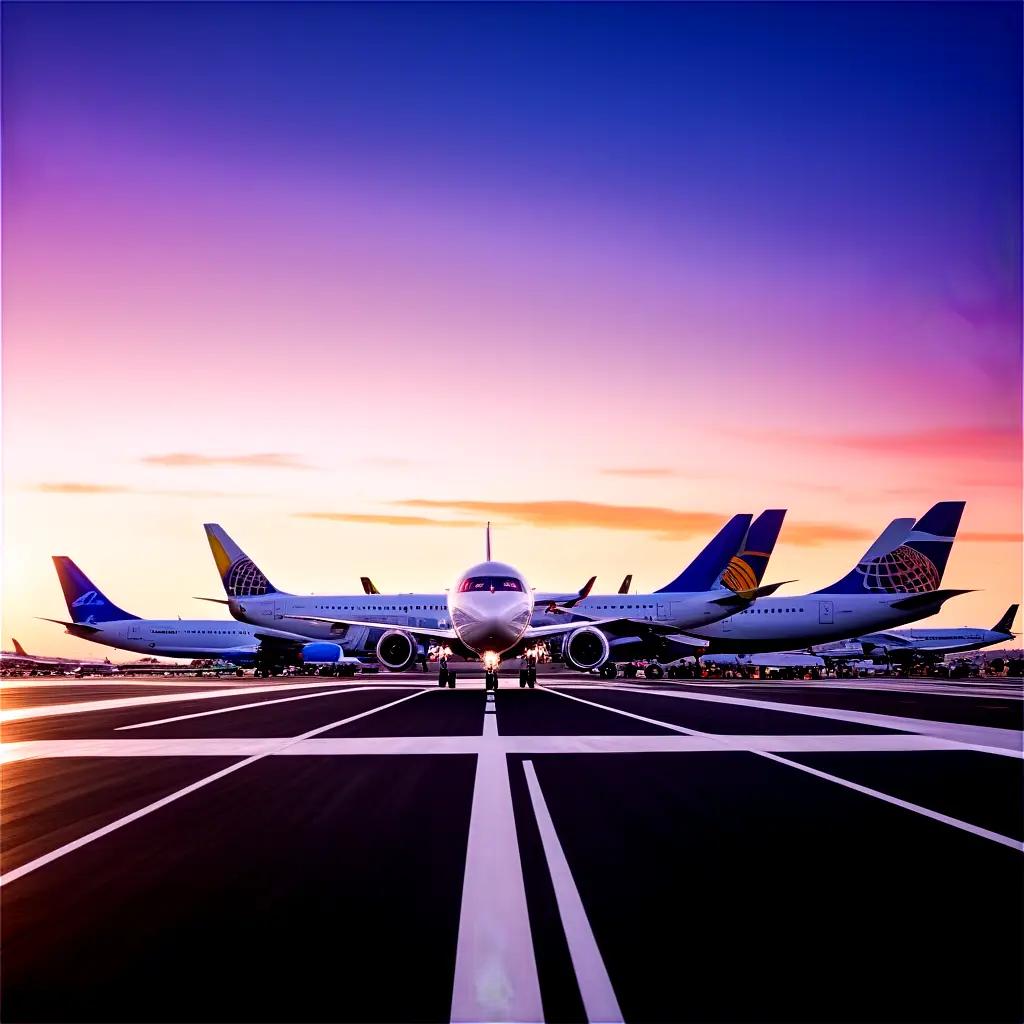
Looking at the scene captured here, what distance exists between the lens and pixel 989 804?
927cm

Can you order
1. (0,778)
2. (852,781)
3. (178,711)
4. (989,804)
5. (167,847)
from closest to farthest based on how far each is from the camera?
(167,847) → (989,804) → (852,781) → (0,778) → (178,711)

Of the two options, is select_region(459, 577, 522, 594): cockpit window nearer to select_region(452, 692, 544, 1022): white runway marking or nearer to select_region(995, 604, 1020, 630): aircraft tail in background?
select_region(452, 692, 544, 1022): white runway marking

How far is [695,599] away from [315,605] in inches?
1086

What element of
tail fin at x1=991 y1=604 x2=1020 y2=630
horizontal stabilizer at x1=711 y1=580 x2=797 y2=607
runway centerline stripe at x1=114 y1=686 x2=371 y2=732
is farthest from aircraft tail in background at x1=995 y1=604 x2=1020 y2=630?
runway centerline stripe at x1=114 y1=686 x2=371 y2=732

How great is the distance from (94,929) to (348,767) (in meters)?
7.26

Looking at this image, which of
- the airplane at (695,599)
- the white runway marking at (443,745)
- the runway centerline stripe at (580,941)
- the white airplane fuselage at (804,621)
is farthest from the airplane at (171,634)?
the runway centerline stripe at (580,941)

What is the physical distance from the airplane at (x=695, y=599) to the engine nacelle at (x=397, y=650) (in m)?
14.9

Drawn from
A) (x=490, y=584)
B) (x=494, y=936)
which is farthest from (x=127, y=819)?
(x=490, y=584)

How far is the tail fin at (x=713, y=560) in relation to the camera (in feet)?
199

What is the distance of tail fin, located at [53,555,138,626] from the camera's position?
78750 mm

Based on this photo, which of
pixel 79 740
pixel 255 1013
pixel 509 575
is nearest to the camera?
pixel 255 1013

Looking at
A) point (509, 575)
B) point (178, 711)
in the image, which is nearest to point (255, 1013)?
point (178, 711)

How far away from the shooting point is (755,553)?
64500 mm

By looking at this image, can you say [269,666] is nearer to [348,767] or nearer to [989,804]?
[348,767]
